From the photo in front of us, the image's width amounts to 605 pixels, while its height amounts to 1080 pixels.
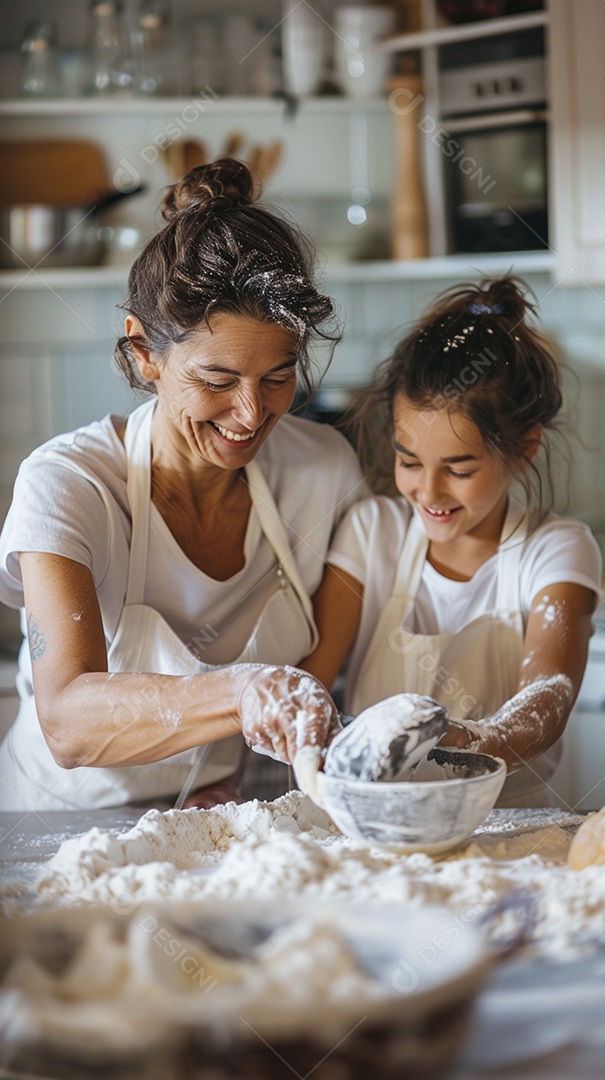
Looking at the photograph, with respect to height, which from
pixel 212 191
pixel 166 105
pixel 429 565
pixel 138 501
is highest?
pixel 166 105

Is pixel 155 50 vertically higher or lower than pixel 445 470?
higher

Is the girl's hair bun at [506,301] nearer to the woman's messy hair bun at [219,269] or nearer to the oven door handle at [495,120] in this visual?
the woman's messy hair bun at [219,269]

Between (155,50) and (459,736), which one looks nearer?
(459,736)

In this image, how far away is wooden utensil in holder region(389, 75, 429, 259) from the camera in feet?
5.64

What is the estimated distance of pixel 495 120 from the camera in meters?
1.60

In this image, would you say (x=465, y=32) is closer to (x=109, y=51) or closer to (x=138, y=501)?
(x=109, y=51)

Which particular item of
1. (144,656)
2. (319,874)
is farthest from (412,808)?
(144,656)

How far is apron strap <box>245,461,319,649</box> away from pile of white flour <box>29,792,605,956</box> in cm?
28

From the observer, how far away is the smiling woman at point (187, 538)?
0.85 meters

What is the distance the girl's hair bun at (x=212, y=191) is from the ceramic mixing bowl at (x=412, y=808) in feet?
1.64

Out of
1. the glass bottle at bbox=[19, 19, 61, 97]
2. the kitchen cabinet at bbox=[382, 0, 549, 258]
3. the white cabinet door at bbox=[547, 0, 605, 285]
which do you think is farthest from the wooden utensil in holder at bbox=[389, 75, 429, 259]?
the glass bottle at bbox=[19, 19, 61, 97]

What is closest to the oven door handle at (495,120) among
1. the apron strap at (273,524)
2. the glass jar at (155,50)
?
the glass jar at (155,50)

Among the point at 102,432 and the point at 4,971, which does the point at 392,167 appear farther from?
the point at 4,971

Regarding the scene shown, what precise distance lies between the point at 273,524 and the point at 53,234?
83 centimetres
